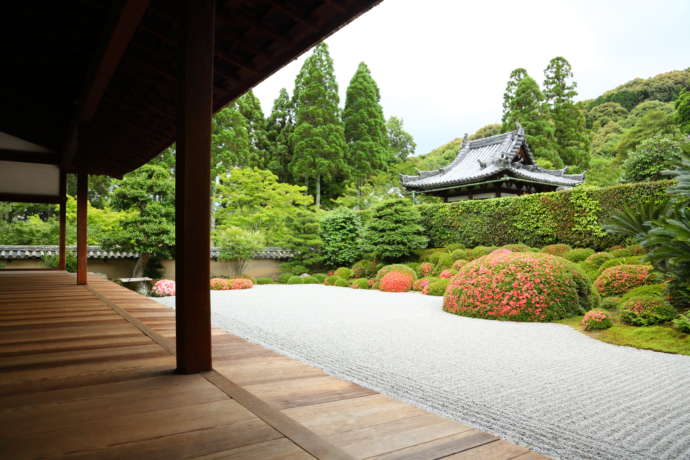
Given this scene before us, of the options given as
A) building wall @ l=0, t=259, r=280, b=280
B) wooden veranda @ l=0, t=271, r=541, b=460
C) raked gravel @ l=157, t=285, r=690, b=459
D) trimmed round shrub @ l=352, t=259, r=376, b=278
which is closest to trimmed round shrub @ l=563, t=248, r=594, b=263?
raked gravel @ l=157, t=285, r=690, b=459

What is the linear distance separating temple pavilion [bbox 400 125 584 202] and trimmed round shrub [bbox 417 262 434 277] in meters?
4.65

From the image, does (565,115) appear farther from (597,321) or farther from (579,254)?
(597,321)

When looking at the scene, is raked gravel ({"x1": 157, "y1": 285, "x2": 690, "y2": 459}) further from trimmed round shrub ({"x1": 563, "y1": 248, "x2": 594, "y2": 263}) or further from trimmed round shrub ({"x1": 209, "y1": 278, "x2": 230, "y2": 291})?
A: trimmed round shrub ({"x1": 209, "y1": 278, "x2": 230, "y2": 291})

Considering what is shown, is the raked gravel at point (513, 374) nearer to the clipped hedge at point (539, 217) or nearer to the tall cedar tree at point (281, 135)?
the clipped hedge at point (539, 217)

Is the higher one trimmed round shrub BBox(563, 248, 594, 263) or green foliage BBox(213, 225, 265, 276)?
green foliage BBox(213, 225, 265, 276)

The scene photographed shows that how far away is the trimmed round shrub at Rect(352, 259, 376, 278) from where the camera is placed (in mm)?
13148

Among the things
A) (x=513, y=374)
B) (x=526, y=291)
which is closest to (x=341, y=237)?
(x=526, y=291)

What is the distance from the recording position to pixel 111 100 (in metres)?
3.81

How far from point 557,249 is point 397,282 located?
4.08 metres

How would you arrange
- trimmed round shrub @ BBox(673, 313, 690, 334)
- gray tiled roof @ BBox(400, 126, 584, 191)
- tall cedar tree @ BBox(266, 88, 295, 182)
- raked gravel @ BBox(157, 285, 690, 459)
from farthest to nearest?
1. tall cedar tree @ BBox(266, 88, 295, 182)
2. gray tiled roof @ BBox(400, 126, 584, 191)
3. trimmed round shrub @ BBox(673, 313, 690, 334)
4. raked gravel @ BBox(157, 285, 690, 459)

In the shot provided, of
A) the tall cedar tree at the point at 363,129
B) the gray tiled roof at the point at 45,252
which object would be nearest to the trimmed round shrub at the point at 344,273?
the gray tiled roof at the point at 45,252

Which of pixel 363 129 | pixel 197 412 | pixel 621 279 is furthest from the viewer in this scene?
pixel 363 129

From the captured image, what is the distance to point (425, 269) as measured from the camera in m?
11.9

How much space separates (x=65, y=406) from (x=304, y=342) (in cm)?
373
